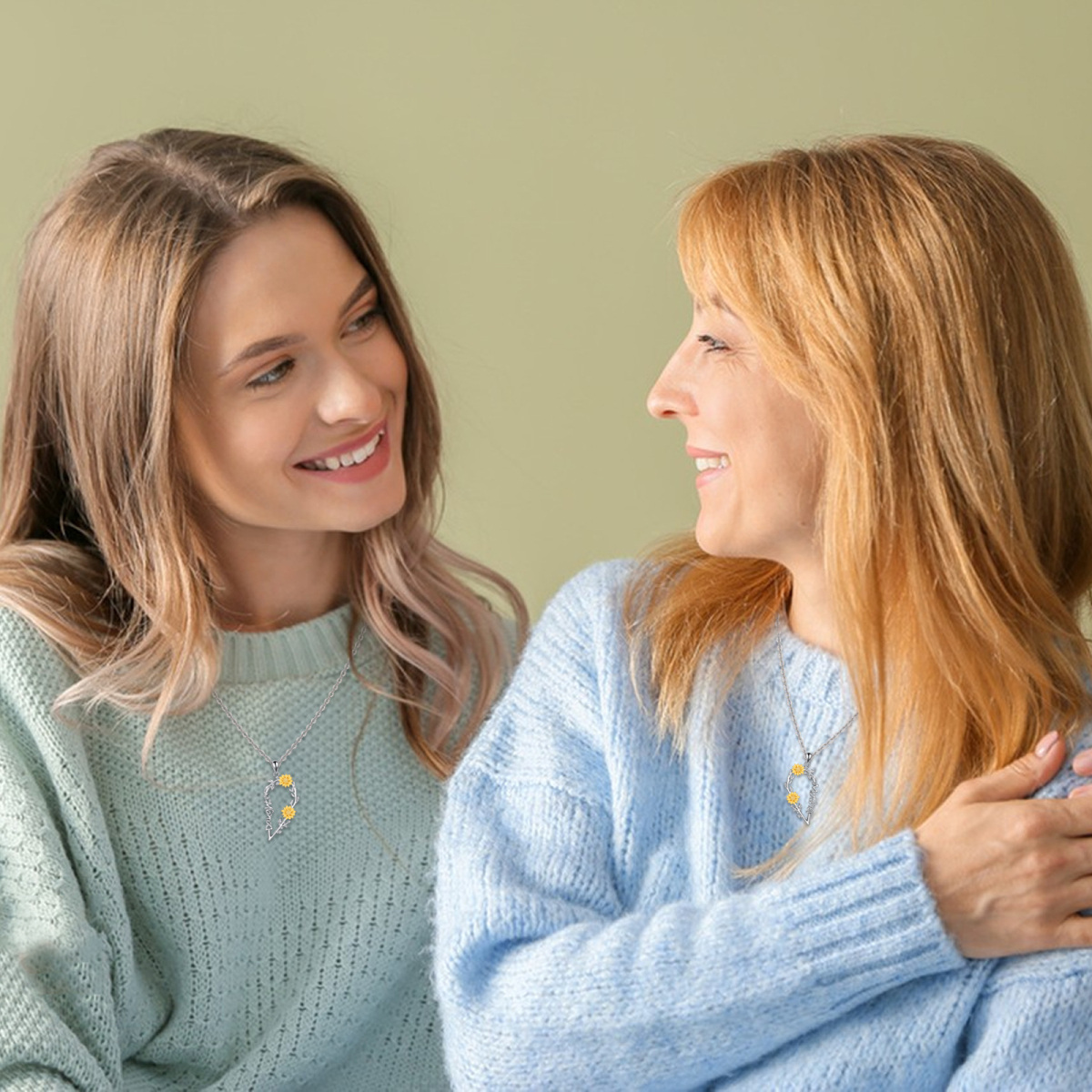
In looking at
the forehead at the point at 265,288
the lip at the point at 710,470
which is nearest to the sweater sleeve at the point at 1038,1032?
the lip at the point at 710,470

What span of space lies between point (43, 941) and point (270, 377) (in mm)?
623

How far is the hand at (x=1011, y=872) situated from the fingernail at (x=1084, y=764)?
0.07 feet

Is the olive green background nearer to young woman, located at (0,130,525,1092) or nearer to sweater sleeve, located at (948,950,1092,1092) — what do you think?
young woman, located at (0,130,525,1092)

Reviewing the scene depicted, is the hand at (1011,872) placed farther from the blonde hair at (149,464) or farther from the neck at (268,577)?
the neck at (268,577)

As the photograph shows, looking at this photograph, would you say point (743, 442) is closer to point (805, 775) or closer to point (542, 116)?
point (805, 775)

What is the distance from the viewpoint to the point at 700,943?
4.67ft

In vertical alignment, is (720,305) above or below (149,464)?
above

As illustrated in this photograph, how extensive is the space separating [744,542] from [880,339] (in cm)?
22

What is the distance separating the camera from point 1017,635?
59.5 inches

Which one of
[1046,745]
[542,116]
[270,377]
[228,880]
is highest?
[542,116]

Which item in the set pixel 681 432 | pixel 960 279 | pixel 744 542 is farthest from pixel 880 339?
pixel 681 432

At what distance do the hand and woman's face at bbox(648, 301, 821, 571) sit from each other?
0.30 metres

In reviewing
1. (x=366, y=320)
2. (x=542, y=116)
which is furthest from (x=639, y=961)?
(x=542, y=116)

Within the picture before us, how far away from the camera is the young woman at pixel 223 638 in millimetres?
1774
